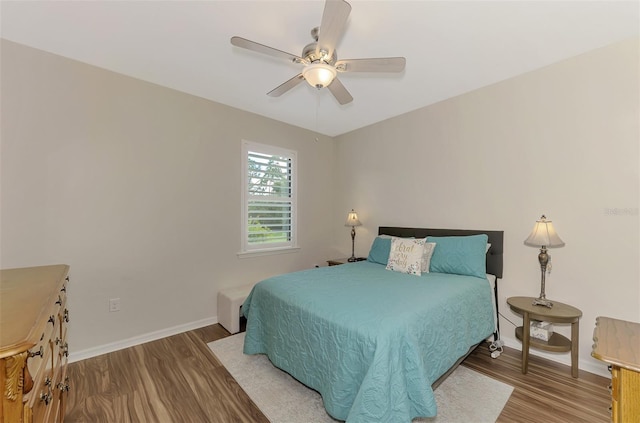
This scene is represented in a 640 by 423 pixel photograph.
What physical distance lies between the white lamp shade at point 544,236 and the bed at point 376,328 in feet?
1.43

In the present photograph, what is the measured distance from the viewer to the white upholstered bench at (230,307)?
118 inches

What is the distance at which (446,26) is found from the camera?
1996mm

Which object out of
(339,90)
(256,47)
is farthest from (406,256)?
(256,47)

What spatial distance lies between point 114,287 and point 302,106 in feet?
9.29

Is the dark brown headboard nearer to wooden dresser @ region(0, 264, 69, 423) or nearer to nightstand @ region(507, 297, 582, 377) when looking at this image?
nightstand @ region(507, 297, 582, 377)

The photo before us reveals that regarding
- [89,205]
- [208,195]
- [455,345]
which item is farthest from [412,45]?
[89,205]

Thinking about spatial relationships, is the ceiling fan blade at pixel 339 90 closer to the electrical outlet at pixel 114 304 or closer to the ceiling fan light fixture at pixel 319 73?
the ceiling fan light fixture at pixel 319 73

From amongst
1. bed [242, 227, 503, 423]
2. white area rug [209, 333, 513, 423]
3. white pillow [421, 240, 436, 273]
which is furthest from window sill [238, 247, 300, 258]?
white pillow [421, 240, 436, 273]

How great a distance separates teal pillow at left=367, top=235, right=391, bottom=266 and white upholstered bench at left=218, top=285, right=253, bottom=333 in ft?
5.14

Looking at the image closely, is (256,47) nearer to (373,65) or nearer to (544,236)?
(373,65)

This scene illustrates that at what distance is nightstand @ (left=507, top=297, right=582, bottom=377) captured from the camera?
6.86 feet

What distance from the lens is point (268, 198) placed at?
12.6ft

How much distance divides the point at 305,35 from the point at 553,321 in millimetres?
2916

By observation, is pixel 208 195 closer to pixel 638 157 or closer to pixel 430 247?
pixel 430 247
